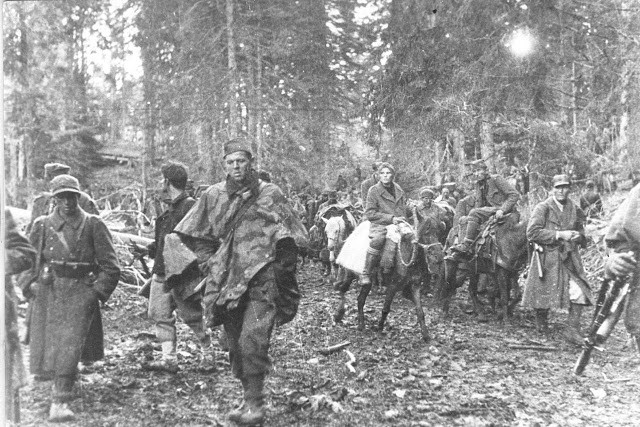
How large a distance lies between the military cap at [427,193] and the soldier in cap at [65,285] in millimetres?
2317

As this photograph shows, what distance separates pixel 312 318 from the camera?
14.0ft

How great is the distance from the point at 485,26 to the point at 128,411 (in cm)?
350

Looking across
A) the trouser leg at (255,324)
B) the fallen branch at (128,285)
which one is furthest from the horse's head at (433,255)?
the fallen branch at (128,285)

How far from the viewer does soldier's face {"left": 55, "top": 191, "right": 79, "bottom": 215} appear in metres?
3.63

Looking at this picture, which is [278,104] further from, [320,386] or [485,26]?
[320,386]

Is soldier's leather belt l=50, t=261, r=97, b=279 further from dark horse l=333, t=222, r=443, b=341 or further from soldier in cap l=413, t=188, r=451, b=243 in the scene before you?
soldier in cap l=413, t=188, r=451, b=243

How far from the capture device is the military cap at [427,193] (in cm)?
453

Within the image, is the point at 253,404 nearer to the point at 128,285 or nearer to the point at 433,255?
the point at 128,285

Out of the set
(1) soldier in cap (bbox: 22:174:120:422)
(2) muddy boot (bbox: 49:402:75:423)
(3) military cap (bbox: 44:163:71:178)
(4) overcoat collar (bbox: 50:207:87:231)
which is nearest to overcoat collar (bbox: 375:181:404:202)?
(1) soldier in cap (bbox: 22:174:120:422)

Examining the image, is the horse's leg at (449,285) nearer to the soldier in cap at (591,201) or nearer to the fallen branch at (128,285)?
the soldier in cap at (591,201)

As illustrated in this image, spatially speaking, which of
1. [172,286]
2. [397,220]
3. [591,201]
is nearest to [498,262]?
[397,220]

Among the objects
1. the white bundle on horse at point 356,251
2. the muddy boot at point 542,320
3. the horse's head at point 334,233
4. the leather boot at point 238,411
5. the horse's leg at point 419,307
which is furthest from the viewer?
the horse's head at point 334,233

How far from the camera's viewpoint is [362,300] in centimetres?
498

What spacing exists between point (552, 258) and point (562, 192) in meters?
1.42
